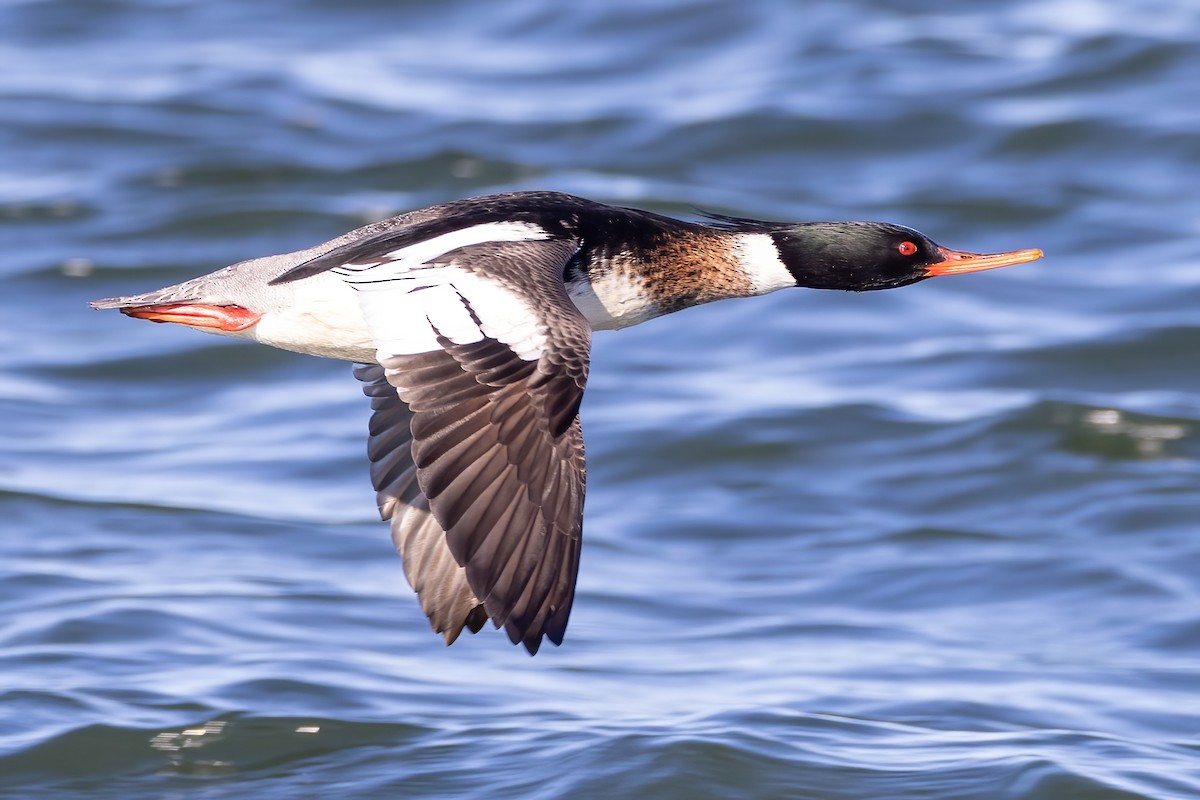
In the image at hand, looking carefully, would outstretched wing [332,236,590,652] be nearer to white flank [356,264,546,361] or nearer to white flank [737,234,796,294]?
white flank [356,264,546,361]

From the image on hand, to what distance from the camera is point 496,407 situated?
4.96m

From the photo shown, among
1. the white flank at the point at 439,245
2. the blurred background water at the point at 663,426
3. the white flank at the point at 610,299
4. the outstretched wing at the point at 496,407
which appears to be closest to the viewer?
the outstretched wing at the point at 496,407

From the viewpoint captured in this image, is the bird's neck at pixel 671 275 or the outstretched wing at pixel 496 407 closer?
the outstretched wing at pixel 496 407

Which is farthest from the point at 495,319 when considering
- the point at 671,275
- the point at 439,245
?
the point at 671,275

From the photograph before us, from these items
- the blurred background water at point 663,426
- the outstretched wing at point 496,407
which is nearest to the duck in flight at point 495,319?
the outstretched wing at point 496,407

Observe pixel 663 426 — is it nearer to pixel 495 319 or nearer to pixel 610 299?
pixel 610 299

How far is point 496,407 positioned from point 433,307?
373 mm

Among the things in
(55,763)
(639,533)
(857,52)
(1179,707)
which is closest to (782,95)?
(857,52)

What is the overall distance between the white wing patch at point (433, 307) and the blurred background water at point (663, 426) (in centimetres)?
204

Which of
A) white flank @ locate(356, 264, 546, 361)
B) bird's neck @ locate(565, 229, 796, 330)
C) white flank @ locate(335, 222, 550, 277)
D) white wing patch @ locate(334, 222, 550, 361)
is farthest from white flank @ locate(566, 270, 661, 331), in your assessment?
white flank @ locate(356, 264, 546, 361)

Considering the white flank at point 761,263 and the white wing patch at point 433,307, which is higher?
the white flank at point 761,263

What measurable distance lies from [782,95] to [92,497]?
7011 mm

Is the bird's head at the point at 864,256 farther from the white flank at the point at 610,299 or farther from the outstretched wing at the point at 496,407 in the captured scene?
the outstretched wing at the point at 496,407

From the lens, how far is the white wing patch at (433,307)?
5043 mm
